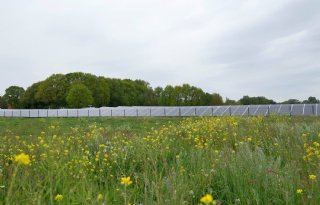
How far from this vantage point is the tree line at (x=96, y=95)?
68.5 meters

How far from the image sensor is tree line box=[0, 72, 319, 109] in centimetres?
6850

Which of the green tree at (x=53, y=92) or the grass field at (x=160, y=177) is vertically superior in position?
the green tree at (x=53, y=92)

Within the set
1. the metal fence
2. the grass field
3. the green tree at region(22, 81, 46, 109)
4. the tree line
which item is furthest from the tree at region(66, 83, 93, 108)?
the grass field

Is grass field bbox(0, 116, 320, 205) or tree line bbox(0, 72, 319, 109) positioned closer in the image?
grass field bbox(0, 116, 320, 205)

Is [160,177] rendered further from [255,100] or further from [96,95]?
[255,100]

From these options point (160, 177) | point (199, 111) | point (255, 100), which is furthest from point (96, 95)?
point (160, 177)

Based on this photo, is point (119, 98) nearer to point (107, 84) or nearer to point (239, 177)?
point (107, 84)

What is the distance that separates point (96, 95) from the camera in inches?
2859

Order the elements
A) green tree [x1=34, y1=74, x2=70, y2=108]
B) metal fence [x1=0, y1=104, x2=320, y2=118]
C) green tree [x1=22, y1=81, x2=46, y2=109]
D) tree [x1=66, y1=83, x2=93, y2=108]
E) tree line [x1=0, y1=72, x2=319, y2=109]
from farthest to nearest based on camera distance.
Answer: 1. green tree [x1=22, y1=81, x2=46, y2=109]
2. green tree [x1=34, y1=74, x2=70, y2=108]
3. tree line [x1=0, y1=72, x2=319, y2=109]
4. tree [x1=66, y1=83, x2=93, y2=108]
5. metal fence [x1=0, y1=104, x2=320, y2=118]

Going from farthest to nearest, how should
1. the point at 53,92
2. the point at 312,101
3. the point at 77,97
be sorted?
the point at 53,92 < the point at 77,97 < the point at 312,101

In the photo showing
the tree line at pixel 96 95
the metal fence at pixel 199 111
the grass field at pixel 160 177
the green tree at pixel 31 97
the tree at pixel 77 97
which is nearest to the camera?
the grass field at pixel 160 177

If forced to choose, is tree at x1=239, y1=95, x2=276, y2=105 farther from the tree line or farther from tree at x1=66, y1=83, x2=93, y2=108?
tree at x1=66, y1=83, x2=93, y2=108

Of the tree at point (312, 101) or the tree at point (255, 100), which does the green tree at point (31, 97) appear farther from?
the tree at point (312, 101)

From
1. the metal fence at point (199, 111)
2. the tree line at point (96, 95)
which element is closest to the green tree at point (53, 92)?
the tree line at point (96, 95)
